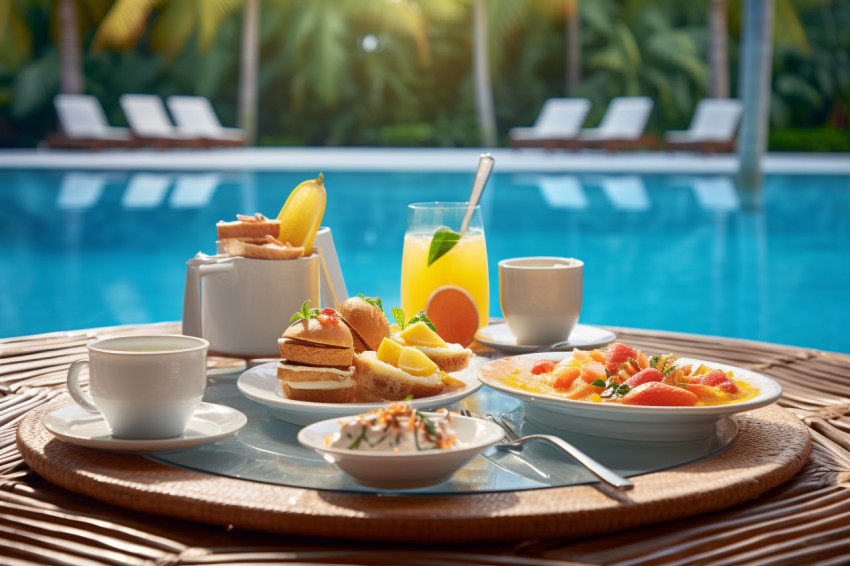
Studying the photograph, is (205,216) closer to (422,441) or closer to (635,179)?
(635,179)

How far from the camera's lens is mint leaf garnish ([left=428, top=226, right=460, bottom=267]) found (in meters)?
1.55

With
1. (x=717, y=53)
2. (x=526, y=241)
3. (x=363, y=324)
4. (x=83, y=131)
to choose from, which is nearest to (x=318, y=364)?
(x=363, y=324)

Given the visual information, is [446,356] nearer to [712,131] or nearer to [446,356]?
[446,356]

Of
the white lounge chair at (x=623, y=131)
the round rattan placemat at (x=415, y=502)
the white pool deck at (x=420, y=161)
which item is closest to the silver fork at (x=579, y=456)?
the round rattan placemat at (x=415, y=502)

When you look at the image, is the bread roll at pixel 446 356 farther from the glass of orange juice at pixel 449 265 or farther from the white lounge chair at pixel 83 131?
the white lounge chair at pixel 83 131

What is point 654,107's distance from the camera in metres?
19.2

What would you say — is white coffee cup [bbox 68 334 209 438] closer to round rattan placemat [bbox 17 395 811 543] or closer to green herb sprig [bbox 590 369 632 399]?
round rattan placemat [bbox 17 395 811 543]

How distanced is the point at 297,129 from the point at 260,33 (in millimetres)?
2103

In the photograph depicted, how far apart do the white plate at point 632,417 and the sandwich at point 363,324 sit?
165 mm

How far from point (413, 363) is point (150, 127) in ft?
51.5

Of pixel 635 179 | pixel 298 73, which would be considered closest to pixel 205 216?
pixel 635 179

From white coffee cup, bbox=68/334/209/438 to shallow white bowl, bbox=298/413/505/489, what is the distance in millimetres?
161

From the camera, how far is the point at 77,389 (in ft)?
3.44

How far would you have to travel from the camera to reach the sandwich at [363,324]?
3.88ft
